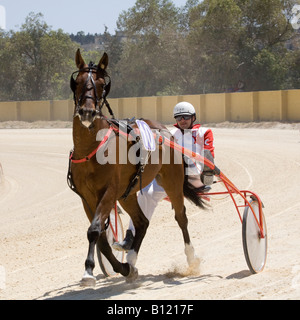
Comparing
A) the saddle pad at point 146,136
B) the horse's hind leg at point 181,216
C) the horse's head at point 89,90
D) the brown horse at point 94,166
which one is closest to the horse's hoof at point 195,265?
the horse's hind leg at point 181,216

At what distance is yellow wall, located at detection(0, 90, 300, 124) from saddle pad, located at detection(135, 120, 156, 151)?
25.2 metres

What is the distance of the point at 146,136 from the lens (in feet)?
20.0

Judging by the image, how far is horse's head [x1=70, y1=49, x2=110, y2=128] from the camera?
16.5 feet

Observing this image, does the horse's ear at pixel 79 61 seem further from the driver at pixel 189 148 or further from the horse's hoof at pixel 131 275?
the horse's hoof at pixel 131 275

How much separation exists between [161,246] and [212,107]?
26.1 m

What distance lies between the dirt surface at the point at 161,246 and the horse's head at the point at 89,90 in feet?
5.04

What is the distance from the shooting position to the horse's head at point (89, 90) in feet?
16.5

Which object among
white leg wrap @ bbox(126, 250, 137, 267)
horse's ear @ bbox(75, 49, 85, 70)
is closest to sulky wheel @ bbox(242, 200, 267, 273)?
white leg wrap @ bbox(126, 250, 137, 267)

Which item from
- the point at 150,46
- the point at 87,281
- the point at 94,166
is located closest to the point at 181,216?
the point at 94,166

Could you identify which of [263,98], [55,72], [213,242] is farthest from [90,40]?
[213,242]

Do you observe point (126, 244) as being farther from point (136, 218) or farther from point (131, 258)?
point (136, 218)

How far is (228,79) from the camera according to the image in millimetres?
40469
